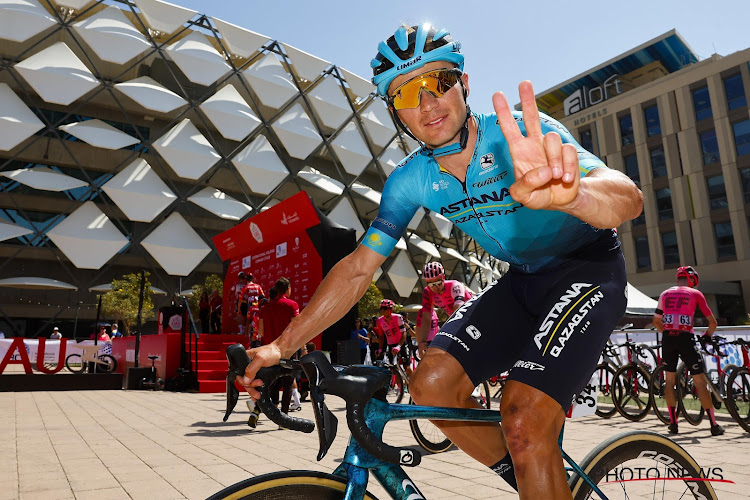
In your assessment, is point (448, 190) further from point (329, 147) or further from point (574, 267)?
point (329, 147)

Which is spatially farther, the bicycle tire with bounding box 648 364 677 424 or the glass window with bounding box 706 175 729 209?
the glass window with bounding box 706 175 729 209

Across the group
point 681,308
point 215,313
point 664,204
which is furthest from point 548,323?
point 664,204

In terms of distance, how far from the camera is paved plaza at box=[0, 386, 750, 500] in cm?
402

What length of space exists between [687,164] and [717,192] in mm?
3009

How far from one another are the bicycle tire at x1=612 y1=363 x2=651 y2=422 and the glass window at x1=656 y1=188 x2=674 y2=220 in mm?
39876

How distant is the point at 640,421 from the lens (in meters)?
8.02

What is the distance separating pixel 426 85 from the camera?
205 cm

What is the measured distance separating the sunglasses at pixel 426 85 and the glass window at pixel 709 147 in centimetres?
4552

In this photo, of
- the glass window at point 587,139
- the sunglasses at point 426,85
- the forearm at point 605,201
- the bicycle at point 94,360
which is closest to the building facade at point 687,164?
the glass window at point 587,139

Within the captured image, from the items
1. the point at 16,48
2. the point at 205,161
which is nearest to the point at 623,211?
the point at 205,161

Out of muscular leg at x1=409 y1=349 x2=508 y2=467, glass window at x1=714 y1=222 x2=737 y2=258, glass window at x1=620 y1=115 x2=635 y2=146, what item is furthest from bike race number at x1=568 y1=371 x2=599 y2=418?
glass window at x1=620 y1=115 x2=635 y2=146

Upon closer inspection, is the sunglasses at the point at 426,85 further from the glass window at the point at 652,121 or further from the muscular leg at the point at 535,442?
the glass window at the point at 652,121

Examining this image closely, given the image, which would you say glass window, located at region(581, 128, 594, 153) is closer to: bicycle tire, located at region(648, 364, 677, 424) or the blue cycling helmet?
bicycle tire, located at region(648, 364, 677, 424)

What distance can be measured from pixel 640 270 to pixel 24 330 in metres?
46.0
